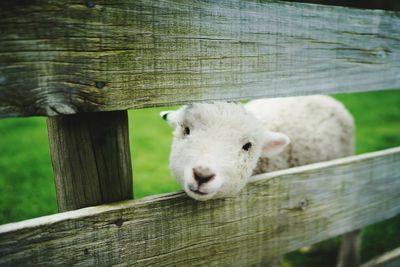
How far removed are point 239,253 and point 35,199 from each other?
2.94 m

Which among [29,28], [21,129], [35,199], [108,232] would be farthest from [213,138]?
[21,129]

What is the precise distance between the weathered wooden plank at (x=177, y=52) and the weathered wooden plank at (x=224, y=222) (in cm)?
48

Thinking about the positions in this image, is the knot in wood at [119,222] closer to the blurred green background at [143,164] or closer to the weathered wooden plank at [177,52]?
the weathered wooden plank at [177,52]

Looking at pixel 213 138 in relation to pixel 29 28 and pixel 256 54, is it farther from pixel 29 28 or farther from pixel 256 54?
pixel 29 28

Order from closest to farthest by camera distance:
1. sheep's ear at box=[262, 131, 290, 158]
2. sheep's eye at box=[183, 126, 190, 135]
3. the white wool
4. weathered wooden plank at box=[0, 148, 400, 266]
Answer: weathered wooden plank at box=[0, 148, 400, 266] < the white wool < sheep's eye at box=[183, 126, 190, 135] < sheep's ear at box=[262, 131, 290, 158]

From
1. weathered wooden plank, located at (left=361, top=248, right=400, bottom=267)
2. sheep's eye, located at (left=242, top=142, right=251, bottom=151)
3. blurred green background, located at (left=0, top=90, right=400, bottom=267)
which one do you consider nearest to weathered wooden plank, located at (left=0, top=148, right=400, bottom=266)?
sheep's eye, located at (left=242, top=142, right=251, bottom=151)

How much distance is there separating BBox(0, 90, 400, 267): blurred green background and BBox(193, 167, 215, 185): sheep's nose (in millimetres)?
2199

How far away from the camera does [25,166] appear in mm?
4805

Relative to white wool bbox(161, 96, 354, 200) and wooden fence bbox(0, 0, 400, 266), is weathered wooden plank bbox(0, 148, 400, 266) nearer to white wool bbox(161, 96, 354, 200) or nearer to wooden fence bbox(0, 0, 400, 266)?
wooden fence bbox(0, 0, 400, 266)

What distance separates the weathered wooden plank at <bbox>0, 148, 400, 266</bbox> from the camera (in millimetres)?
1291

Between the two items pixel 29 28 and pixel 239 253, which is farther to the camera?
pixel 239 253

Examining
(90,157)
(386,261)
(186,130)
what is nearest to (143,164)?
(186,130)

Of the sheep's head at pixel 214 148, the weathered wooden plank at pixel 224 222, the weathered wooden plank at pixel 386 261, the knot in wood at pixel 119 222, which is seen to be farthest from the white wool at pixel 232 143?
the weathered wooden plank at pixel 386 261

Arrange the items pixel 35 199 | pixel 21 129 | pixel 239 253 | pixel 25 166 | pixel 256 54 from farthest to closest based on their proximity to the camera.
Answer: pixel 21 129
pixel 25 166
pixel 35 199
pixel 239 253
pixel 256 54
